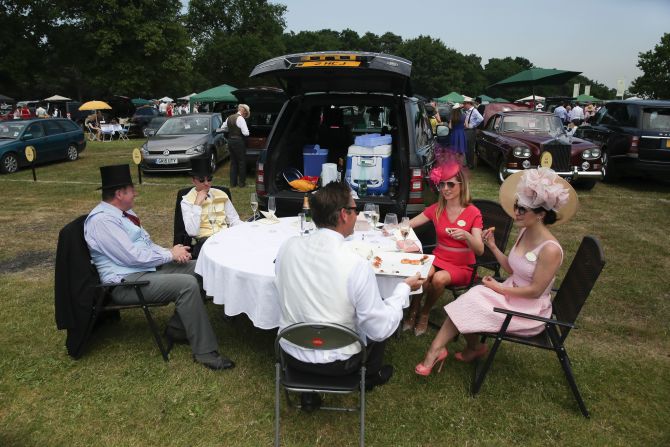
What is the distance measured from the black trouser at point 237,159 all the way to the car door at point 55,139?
6934 mm

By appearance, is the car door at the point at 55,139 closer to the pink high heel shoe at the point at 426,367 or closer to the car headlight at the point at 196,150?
the car headlight at the point at 196,150

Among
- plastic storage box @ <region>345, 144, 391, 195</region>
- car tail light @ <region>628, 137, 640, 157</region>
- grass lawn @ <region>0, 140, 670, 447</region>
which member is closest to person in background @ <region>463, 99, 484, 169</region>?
car tail light @ <region>628, 137, 640, 157</region>

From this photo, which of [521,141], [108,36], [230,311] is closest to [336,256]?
[230,311]

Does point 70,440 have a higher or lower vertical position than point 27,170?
lower

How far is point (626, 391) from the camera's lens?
3250 mm

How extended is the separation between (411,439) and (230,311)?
Result: 55.8 inches

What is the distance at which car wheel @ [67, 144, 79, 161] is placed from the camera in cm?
1441

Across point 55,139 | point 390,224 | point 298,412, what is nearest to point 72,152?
point 55,139

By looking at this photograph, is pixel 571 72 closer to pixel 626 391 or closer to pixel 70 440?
pixel 626 391

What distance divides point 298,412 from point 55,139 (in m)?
13.9

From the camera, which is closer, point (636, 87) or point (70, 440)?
point (70, 440)

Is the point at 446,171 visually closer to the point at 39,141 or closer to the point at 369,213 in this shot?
the point at 369,213

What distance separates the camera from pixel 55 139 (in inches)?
539

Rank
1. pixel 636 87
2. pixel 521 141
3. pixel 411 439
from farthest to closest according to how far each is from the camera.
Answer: pixel 636 87, pixel 521 141, pixel 411 439
